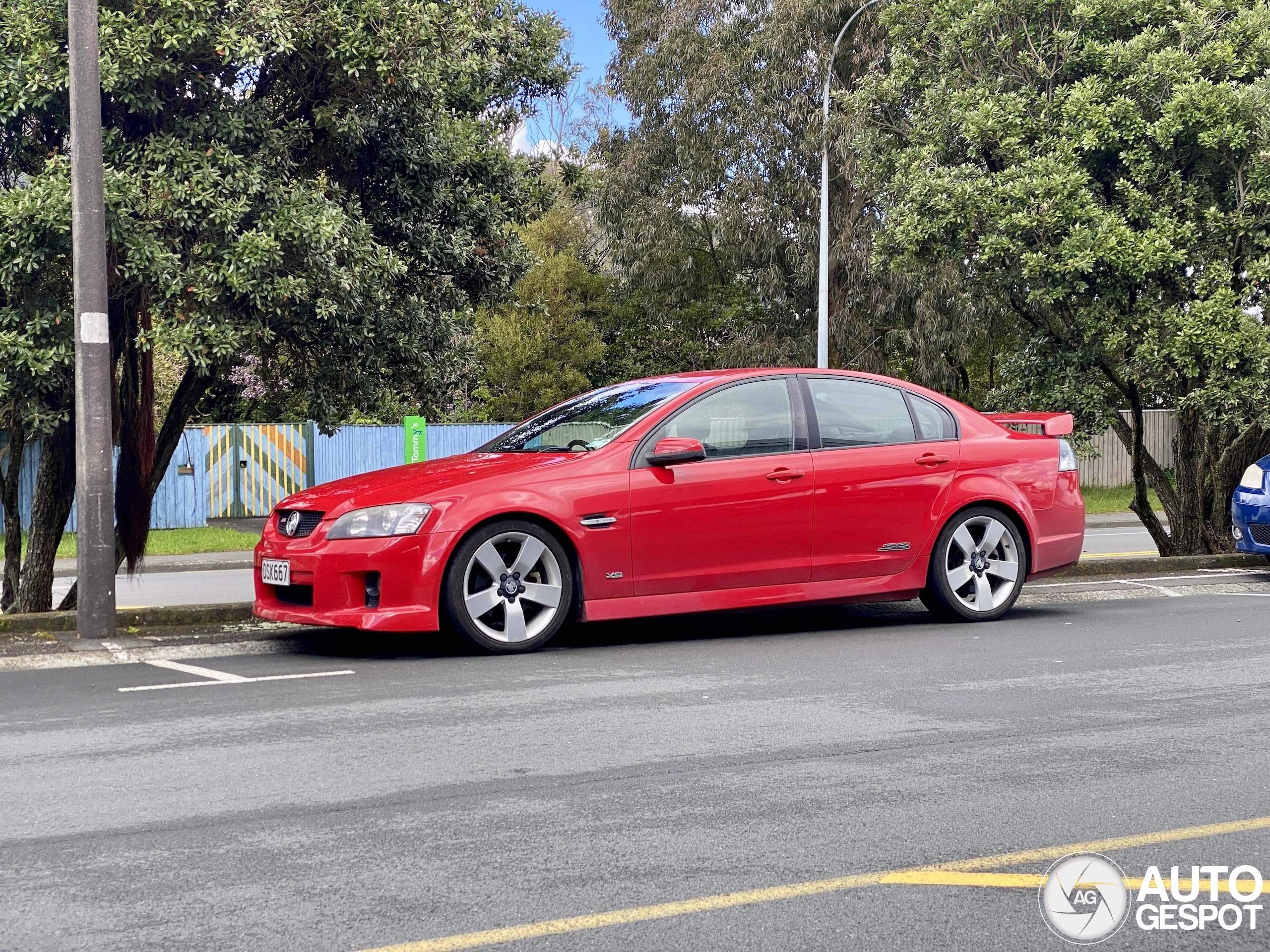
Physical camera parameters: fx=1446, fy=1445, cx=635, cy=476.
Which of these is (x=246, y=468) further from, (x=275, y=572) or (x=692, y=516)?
(x=692, y=516)

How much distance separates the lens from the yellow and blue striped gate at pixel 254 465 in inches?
1049

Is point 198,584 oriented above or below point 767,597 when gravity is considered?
below

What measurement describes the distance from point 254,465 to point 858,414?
64.8 ft

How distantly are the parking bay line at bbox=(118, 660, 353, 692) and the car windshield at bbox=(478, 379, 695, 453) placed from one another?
2.02 m

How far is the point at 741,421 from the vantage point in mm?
8812

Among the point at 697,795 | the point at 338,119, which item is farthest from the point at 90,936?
the point at 338,119

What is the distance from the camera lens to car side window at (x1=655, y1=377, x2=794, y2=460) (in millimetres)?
8672

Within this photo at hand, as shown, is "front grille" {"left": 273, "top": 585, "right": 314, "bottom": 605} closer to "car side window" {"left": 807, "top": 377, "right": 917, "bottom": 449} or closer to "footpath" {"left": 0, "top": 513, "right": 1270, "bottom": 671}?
"footpath" {"left": 0, "top": 513, "right": 1270, "bottom": 671}

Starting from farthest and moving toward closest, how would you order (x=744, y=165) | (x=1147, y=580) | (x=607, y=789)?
(x=744, y=165) → (x=1147, y=580) → (x=607, y=789)

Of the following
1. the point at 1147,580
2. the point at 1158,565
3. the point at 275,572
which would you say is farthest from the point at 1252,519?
the point at 275,572

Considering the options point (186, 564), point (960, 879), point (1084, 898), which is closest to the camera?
point (1084, 898)

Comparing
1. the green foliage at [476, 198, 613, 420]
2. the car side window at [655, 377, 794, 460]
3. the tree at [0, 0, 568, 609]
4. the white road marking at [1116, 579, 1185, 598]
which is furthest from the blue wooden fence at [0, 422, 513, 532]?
the car side window at [655, 377, 794, 460]

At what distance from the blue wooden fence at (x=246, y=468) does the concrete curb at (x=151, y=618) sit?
51.0ft

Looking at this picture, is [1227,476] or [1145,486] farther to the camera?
[1145,486]
